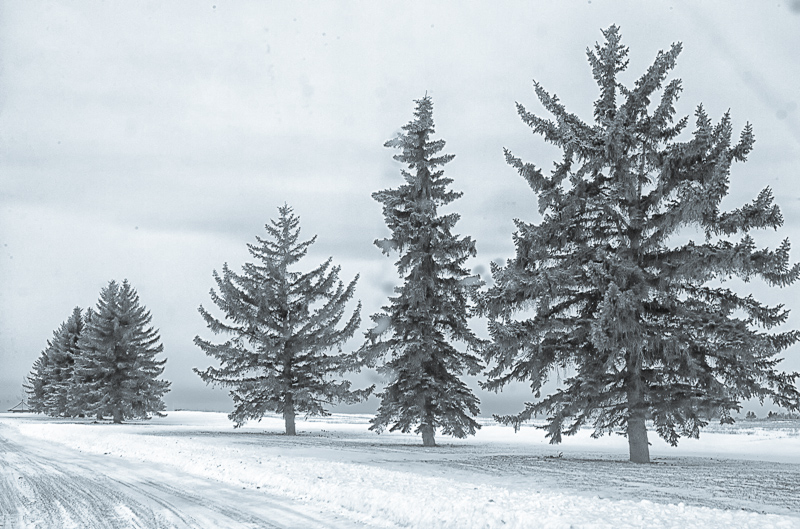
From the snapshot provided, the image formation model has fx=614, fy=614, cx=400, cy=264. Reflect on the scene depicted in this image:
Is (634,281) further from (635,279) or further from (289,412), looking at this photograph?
(289,412)

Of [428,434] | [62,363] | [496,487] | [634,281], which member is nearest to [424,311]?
[428,434]

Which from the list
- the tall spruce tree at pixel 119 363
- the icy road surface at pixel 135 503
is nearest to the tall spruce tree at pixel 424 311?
the icy road surface at pixel 135 503

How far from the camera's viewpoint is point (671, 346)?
572 inches

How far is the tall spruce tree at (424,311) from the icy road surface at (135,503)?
1029 cm

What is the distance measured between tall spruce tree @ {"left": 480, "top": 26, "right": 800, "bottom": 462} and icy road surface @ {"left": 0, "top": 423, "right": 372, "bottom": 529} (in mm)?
8629

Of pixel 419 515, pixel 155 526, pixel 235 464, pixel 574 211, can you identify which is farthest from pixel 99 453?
pixel 574 211

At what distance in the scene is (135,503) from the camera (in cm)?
910

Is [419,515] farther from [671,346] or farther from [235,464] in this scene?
[671,346]

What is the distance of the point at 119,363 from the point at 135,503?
122 feet

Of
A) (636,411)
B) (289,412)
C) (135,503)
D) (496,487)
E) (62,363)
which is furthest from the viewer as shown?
(62,363)

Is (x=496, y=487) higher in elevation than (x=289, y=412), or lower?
lower

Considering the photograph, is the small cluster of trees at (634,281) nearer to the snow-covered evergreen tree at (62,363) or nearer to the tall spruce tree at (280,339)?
the tall spruce tree at (280,339)

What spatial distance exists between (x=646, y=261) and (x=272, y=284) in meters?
19.1

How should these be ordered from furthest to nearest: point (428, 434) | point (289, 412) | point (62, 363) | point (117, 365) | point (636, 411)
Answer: point (62, 363)
point (117, 365)
point (289, 412)
point (428, 434)
point (636, 411)
